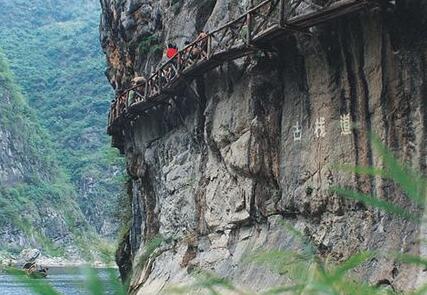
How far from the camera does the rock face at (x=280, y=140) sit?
36.0 ft

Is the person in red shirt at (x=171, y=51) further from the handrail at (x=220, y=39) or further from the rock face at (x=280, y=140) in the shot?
the handrail at (x=220, y=39)

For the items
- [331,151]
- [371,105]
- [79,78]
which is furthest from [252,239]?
[79,78]

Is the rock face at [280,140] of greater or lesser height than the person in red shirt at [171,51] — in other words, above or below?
below

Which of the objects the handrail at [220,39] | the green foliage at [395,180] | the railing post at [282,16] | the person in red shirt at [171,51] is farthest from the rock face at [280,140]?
the green foliage at [395,180]

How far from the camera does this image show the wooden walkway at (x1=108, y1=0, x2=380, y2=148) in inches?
464

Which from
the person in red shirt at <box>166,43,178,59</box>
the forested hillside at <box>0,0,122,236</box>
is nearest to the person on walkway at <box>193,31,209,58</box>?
the person in red shirt at <box>166,43,178,59</box>

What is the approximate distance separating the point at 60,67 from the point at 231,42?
121 meters

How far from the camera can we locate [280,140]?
14133 mm

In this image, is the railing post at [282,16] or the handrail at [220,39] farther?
the railing post at [282,16]

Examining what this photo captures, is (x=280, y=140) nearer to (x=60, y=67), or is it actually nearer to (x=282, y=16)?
(x=282, y=16)

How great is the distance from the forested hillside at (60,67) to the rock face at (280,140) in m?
80.9

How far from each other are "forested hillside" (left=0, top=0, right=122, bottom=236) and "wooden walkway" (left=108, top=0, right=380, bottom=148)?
3162 inches

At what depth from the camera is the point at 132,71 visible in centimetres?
2347

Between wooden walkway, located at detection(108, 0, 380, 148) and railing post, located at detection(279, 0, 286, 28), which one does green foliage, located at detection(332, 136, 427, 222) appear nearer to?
wooden walkway, located at detection(108, 0, 380, 148)
